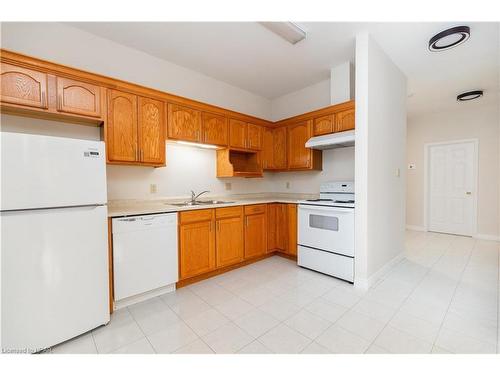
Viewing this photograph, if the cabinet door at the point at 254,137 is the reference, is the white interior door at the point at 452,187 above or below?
below

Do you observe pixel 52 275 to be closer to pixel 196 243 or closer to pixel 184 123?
pixel 196 243

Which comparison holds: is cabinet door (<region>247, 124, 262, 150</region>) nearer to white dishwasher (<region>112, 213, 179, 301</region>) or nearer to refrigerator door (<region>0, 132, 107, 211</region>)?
white dishwasher (<region>112, 213, 179, 301</region>)

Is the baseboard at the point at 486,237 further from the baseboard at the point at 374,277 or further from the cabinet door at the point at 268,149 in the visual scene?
the cabinet door at the point at 268,149

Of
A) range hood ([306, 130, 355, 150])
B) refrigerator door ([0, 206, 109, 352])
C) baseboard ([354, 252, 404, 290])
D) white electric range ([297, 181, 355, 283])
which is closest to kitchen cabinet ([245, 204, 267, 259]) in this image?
white electric range ([297, 181, 355, 283])

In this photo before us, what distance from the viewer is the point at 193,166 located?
3.18m

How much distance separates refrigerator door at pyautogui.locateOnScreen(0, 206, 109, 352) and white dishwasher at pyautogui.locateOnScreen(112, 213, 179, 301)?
235 millimetres

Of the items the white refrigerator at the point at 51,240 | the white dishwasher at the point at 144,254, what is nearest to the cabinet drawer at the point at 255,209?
the white dishwasher at the point at 144,254

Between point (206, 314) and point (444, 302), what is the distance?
7.33ft

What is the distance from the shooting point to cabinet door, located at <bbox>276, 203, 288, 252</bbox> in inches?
131

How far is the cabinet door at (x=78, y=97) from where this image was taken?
6.35 feet

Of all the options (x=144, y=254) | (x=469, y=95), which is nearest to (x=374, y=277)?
(x=144, y=254)

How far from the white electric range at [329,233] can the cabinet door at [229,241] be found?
0.82 meters
